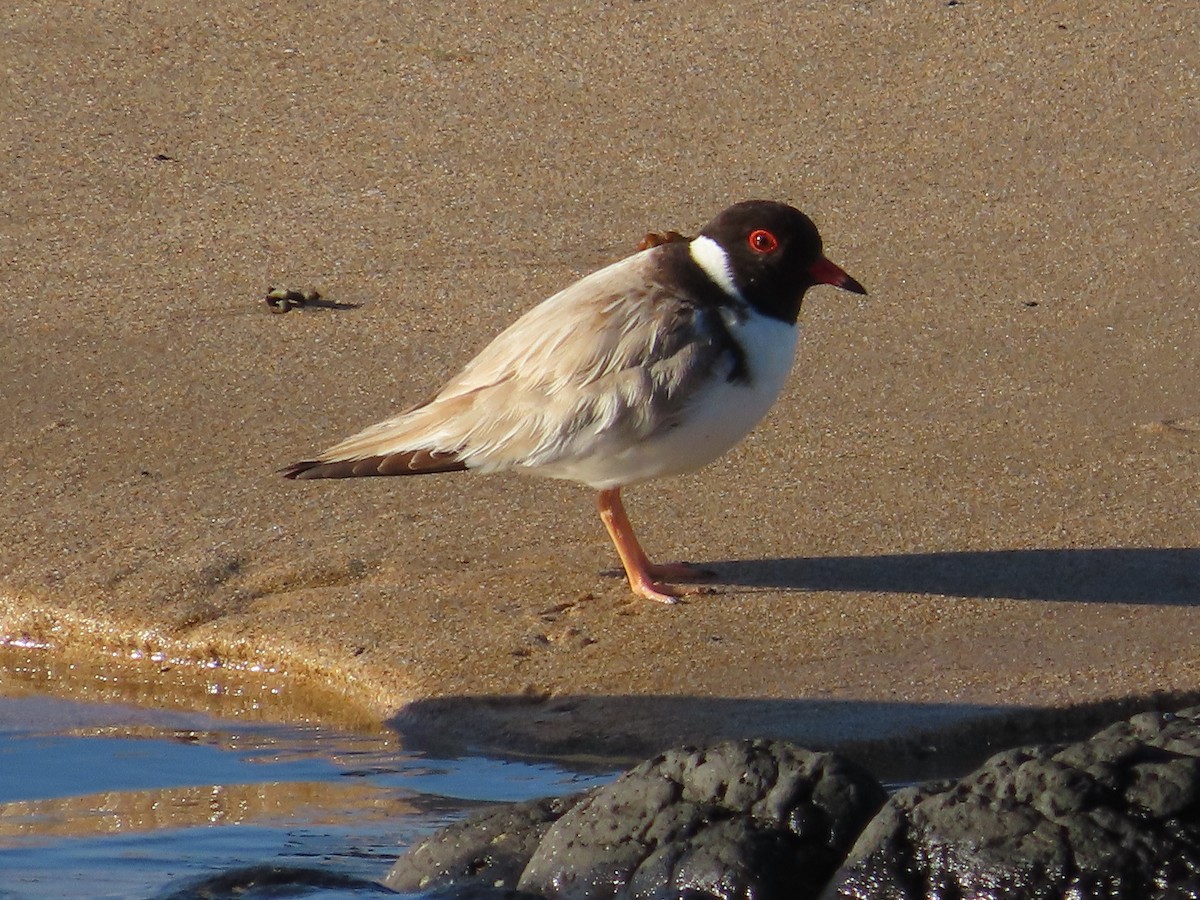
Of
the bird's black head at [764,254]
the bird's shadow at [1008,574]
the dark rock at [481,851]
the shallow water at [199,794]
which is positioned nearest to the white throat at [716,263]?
the bird's black head at [764,254]

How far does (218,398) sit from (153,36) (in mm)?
2840

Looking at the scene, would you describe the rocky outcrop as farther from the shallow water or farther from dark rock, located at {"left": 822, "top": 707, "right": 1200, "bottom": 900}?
the shallow water

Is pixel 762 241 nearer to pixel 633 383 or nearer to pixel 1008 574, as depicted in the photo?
pixel 633 383

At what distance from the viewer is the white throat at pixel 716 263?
5477 mm

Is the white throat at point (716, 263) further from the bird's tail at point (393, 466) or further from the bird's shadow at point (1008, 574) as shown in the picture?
the bird's tail at point (393, 466)

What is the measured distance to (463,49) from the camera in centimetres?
840

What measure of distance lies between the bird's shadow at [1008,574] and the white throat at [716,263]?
757 mm

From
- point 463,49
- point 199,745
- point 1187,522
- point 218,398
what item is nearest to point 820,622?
point 1187,522

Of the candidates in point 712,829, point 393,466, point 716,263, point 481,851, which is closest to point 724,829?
point 712,829

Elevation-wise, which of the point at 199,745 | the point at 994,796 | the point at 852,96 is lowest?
the point at 199,745

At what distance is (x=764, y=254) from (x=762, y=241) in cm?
4

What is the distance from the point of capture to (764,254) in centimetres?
550

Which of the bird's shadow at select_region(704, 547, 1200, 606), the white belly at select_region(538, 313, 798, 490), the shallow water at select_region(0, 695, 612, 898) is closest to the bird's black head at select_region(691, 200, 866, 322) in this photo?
the white belly at select_region(538, 313, 798, 490)

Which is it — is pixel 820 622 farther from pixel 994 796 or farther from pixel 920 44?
pixel 920 44
